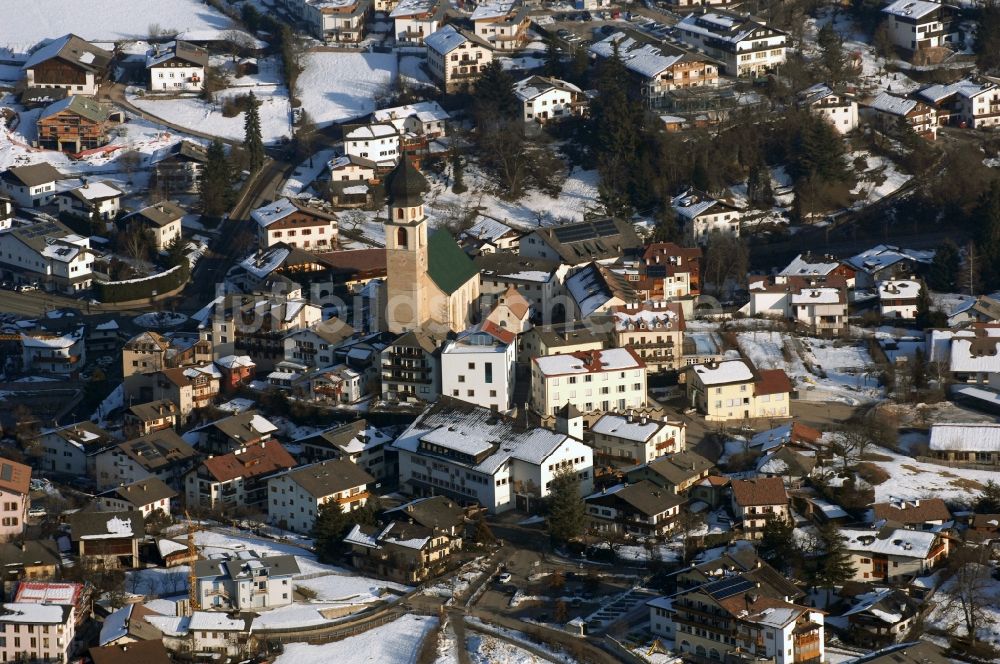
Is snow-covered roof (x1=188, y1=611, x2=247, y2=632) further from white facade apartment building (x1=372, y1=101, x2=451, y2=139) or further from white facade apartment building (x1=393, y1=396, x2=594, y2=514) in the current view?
white facade apartment building (x1=372, y1=101, x2=451, y2=139)

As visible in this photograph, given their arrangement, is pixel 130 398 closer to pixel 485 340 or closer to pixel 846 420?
pixel 485 340

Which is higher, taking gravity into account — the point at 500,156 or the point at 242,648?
the point at 500,156

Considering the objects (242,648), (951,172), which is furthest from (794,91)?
(242,648)

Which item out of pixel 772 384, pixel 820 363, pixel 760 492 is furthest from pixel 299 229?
pixel 760 492

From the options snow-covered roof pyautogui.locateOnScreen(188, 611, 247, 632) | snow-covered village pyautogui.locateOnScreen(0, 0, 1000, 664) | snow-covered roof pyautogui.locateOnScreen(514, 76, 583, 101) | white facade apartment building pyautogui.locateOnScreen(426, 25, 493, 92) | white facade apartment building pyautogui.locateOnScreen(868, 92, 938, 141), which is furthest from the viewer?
white facade apartment building pyautogui.locateOnScreen(426, 25, 493, 92)

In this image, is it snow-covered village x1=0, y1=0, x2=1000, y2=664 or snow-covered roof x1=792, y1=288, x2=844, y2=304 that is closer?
snow-covered village x1=0, y1=0, x2=1000, y2=664

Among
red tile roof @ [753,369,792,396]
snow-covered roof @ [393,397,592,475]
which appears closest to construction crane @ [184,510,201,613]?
snow-covered roof @ [393,397,592,475]

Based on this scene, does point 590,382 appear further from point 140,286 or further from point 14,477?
point 140,286
